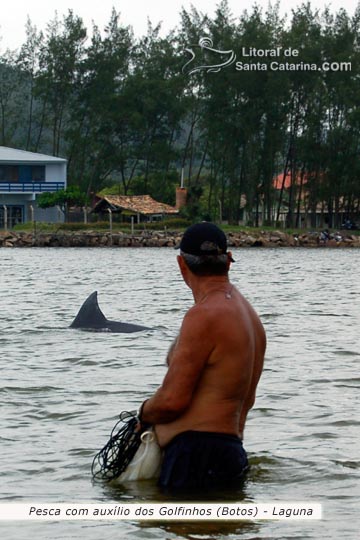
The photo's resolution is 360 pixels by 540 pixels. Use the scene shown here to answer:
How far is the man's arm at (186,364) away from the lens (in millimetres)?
7652

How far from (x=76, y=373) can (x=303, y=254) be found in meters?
59.7

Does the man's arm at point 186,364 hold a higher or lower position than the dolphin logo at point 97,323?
higher

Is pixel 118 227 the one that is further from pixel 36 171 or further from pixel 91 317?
pixel 91 317

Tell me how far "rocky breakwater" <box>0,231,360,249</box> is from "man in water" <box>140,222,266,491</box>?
75207 mm

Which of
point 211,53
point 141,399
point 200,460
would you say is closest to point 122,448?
point 200,460

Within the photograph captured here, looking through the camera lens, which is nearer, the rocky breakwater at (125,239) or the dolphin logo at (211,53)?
the rocky breakwater at (125,239)

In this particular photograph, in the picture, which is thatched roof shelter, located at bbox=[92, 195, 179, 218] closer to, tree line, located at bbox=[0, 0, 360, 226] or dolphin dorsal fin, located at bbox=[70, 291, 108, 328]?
tree line, located at bbox=[0, 0, 360, 226]

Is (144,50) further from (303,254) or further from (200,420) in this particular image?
(200,420)

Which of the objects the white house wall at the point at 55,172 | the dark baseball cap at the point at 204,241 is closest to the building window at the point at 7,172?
the white house wall at the point at 55,172

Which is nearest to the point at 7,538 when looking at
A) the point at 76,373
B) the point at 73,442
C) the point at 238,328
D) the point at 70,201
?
the point at 238,328

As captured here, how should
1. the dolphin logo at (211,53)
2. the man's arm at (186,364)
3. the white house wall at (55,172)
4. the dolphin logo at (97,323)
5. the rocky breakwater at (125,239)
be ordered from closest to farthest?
the man's arm at (186,364), the dolphin logo at (97,323), the rocky breakwater at (125,239), the dolphin logo at (211,53), the white house wall at (55,172)

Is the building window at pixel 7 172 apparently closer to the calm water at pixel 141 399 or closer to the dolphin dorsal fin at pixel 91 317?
the calm water at pixel 141 399

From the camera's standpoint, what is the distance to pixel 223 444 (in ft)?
26.4

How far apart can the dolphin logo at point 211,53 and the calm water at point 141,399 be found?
59391 mm
